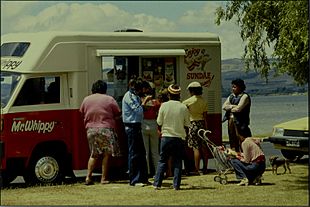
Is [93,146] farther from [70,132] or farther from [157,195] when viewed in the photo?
[157,195]

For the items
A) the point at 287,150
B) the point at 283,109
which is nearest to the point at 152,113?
the point at 287,150

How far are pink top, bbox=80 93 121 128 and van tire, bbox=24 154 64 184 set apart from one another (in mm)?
943

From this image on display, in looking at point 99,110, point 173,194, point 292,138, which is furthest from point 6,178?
point 292,138

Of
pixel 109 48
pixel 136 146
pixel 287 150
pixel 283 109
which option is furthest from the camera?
pixel 283 109

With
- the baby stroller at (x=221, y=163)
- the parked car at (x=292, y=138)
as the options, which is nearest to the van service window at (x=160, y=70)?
the baby stroller at (x=221, y=163)

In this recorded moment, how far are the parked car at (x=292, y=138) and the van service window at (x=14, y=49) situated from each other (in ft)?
21.0

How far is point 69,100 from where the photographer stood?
1306 centimetres

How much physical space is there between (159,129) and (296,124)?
510 cm

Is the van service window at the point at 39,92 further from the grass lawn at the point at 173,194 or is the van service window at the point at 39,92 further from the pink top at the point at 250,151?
the pink top at the point at 250,151

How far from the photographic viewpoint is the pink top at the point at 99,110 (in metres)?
12.5

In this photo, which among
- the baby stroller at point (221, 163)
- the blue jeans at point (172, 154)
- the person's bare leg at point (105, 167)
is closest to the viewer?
the blue jeans at point (172, 154)

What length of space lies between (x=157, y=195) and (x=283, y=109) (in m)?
7.91

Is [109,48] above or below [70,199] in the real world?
above

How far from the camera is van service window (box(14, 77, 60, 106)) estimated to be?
12.8 meters
